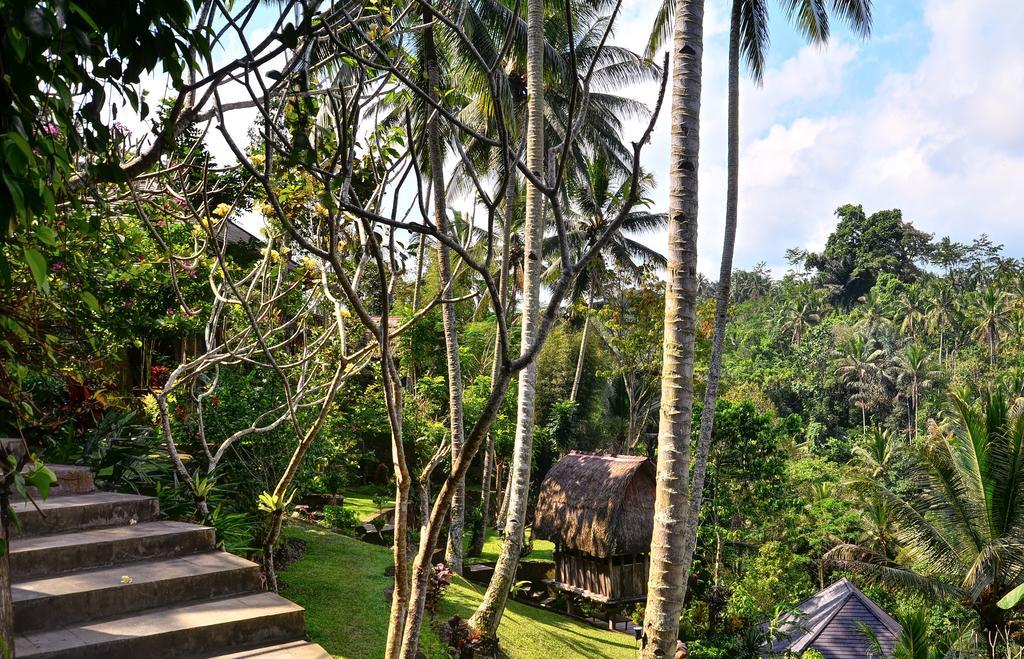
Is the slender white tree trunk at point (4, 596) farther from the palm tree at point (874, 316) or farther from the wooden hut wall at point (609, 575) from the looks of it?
the palm tree at point (874, 316)

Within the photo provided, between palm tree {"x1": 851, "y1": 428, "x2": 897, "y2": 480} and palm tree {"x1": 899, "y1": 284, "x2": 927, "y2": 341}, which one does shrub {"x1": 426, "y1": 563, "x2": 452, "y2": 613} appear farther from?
palm tree {"x1": 899, "y1": 284, "x2": 927, "y2": 341}

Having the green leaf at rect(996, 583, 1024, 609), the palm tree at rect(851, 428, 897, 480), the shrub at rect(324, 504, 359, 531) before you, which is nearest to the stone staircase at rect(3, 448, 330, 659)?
the shrub at rect(324, 504, 359, 531)

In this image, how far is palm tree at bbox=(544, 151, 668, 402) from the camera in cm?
1972

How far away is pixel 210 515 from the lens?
6.04 meters

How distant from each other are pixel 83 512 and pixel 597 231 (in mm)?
14838

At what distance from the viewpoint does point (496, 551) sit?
15438 millimetres

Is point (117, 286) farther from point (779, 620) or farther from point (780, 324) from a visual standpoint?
point (780, 324)

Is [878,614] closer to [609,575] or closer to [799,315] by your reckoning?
[609,575]

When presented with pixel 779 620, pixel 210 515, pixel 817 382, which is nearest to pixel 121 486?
pixel 210 515

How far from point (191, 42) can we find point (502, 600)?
720 centimetres

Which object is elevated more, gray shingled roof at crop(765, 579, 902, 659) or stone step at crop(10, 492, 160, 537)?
stone step at crop(10, 492, 160, 537)

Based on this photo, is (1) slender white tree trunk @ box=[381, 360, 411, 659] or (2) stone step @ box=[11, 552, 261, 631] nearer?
(1) slender white tree trunk @ box=[381, 360, 411, 659]

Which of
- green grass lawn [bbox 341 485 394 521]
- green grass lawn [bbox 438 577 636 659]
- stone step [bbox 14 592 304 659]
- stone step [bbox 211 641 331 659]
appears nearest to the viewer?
stone step [bbox 14 592 304 659]

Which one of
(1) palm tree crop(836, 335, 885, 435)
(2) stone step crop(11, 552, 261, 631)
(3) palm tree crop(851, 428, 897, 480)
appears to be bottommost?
(2) stone step crop(11, 552, 261, 631)
